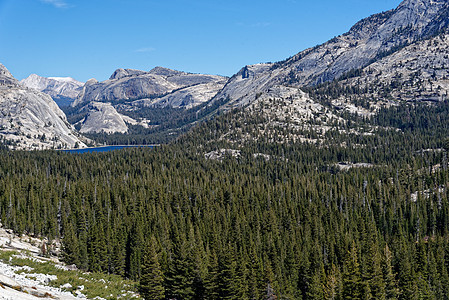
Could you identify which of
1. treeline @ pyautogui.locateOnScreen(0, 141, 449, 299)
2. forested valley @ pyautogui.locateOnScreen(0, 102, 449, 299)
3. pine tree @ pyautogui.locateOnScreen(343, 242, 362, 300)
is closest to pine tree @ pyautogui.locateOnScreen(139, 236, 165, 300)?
forested valley @ pyautogui.locateOnScreen(0, 102, 449, 299)

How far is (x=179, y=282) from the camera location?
77.3 meters

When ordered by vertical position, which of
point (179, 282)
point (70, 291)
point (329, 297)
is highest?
point (70, 291)

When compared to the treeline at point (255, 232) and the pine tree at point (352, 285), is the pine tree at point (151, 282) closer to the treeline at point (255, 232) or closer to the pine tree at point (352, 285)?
the treeline at point (255, 232)

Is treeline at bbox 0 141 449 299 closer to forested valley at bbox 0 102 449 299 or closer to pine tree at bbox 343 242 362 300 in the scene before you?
pine tree at bbox 343 242 362 300

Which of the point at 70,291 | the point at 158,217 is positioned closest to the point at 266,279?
the point at 70,291

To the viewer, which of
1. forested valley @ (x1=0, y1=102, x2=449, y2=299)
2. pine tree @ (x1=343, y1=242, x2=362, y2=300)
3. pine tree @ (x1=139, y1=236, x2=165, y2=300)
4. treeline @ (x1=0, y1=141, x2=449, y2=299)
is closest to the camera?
pine tree @ (x1=139, y1=236, x2=165, y2=300)

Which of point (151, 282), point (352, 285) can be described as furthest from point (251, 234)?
point (151, 282)

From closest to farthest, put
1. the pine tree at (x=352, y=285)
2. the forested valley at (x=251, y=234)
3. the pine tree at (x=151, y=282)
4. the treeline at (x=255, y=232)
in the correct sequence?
1. the pine tree at (x=151, y=282)
2. the pine tree at (x=352, y=285)
3. the forested valley at (x=251, y=234)
4. the treeline at (x=255, y=232)

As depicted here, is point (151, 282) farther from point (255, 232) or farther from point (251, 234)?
point (255, 232)

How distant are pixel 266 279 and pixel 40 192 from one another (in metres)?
110

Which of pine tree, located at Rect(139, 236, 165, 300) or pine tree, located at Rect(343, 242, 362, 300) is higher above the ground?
pine tree, located at Rect(139, 236, 165, 300)

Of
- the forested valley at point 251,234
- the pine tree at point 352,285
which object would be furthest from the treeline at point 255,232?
the forested valley at point 251,234

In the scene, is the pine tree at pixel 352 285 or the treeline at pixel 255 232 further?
the treeline at pixel 255 232

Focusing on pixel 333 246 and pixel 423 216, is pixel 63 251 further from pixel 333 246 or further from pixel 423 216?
pixel 423 216
